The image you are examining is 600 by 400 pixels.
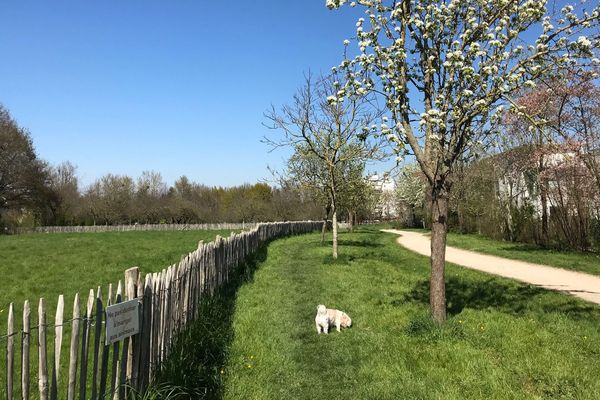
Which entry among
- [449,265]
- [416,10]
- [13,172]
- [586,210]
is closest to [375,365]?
[416,10]

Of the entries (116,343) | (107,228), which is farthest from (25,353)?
(107,228)

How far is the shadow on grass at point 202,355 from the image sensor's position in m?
5.25

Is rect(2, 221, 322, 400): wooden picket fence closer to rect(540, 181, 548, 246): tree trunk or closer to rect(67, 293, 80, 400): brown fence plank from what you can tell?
rect(67, 293, 80, 400): brown fence plank

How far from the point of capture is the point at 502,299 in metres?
10.2

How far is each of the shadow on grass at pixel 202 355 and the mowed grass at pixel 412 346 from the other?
0.51ft

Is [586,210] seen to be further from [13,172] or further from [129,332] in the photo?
[13,172]

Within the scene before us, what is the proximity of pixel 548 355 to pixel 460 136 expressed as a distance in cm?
343

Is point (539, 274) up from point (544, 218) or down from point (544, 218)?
down

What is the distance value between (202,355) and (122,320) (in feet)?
7.49

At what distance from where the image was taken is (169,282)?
19.9 feet

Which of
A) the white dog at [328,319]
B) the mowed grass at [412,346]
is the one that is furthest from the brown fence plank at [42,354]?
the white dog at [328,319]

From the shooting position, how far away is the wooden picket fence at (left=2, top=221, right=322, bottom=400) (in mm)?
3549

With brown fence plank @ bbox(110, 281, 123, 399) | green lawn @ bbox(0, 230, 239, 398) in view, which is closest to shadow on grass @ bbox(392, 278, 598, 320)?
brown fence plank @ bbox(110, 281, 123, 399)

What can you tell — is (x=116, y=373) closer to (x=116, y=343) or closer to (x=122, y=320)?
(x=116, y=343)
